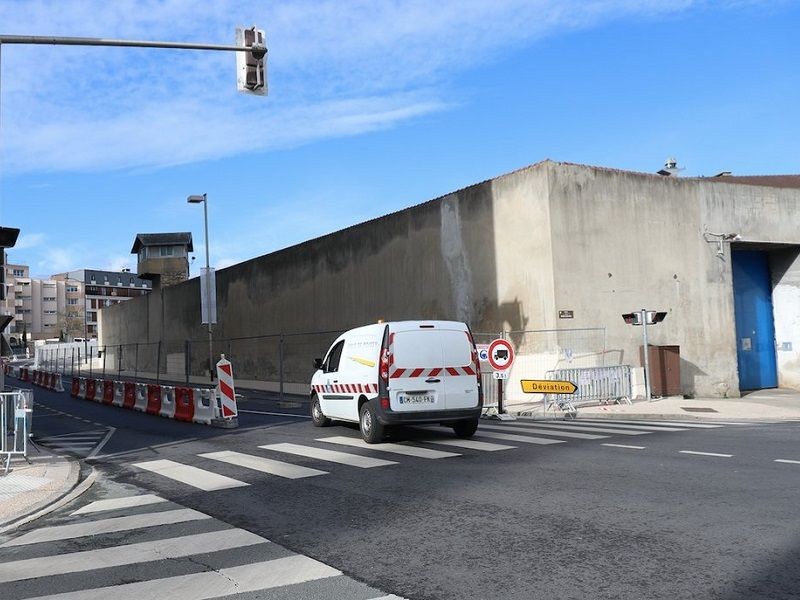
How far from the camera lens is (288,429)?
50.7ft

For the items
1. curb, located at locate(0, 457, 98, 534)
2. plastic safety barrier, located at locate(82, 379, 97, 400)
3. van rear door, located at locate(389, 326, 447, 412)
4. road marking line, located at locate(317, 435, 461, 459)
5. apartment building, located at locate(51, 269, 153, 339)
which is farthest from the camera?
apartment building, located at locate(51, 269, 153, 339)

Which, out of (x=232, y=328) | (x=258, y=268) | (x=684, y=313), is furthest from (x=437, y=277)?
(x=232, y=328)

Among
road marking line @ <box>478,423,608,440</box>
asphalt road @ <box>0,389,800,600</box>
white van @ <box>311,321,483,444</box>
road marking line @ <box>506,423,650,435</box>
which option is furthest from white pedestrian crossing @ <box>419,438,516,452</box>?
road marking line @ <box>506,423,650,435</box>

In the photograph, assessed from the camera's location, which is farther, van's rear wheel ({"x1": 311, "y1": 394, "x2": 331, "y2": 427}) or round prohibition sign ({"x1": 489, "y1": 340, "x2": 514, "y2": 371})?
round prohibition sign ({"x1": 489, "y1": 340, "x2": 514, "y2": 371})

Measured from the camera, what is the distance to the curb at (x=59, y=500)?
7.39m

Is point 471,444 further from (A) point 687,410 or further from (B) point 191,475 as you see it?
(A) point 687,410

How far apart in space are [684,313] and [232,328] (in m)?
25.8

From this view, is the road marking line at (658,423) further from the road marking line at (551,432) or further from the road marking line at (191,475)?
the road marking line at (191,475)

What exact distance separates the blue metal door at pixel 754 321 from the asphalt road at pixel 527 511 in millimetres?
13992

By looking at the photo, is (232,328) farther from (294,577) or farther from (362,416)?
(294,577)

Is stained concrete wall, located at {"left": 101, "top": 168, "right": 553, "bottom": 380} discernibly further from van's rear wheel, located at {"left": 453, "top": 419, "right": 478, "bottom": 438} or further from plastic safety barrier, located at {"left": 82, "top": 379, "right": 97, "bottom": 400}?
van's rear wheel, located at {"left": 453, "top": 419, "right": 478, "bottom": 438}

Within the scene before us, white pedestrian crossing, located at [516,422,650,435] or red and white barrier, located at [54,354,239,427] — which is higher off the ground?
red and white barrier, located at [54,354,239,427]

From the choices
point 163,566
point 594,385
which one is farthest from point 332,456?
point 594,385

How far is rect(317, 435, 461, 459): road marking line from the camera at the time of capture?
35.2 ft
